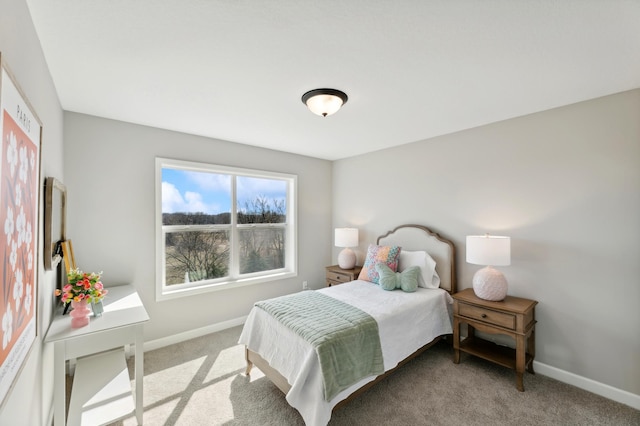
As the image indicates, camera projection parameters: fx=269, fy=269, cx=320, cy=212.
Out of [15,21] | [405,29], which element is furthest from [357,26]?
[15,21]

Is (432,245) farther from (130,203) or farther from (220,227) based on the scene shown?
(130,203)

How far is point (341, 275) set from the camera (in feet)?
12.9

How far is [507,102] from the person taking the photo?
2336 mm

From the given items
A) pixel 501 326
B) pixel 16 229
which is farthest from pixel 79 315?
pixel 501 326

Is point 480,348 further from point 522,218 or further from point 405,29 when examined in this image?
point 405,29

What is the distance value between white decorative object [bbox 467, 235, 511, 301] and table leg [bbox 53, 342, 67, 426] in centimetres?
313

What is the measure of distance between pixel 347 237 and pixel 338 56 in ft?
8.80

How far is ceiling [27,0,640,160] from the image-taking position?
1312 mm


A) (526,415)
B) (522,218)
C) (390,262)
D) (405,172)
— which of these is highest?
(405,172)

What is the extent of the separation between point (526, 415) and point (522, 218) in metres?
1.65

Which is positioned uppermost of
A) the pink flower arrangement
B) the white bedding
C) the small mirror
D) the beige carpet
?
the small mirror

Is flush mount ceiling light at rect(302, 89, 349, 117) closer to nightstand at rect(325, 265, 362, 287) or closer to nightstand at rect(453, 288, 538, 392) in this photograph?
nightstand at rect(453, 288, 538, 392)

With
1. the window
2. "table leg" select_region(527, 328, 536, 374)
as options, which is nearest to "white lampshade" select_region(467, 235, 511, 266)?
"table leg" select_region(527, 328, 536, 374)

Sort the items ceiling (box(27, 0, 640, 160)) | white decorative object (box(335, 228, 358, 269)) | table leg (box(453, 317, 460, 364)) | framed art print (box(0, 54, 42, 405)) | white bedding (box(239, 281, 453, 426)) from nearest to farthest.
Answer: framed art print (box(0, 54, 42, 405)) → ceiling (box(27, 0, 640, 160)) → white bedding (box(239, 281, 453, 426)) → table leg (box(453, 317, 460, 364)) → white decorative object (box(335, 228, 358, 269))
